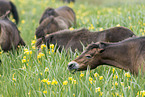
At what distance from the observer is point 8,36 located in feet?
19.4

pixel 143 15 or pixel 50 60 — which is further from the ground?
pixel 143 15

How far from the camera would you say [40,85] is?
378 cm

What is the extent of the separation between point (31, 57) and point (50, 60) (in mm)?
528

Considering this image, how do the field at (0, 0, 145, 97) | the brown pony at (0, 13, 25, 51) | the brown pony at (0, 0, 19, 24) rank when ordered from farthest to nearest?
the brown pony at (0, 0, 19, 24) → the brown pony at (0, 13, 25, 51) → the field at (0, 0, 145, 97)

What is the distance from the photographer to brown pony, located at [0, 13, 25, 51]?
18.8 ft

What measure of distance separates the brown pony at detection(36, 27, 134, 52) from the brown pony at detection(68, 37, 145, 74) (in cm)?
121

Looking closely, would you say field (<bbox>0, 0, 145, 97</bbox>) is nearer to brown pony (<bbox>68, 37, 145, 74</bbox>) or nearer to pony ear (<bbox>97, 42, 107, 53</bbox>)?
brown pony (<bbox>68, 37, 145, 74</bbox>)

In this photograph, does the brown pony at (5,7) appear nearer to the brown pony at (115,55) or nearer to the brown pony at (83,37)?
the brown pony at (83,37)

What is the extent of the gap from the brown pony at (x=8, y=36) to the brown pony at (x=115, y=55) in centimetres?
241

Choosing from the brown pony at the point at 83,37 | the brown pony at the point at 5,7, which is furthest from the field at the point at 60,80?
the brown pony at the point at 5,7

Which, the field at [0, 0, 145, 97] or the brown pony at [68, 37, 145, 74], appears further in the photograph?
the brown pony at [68, 37, 145, 74]

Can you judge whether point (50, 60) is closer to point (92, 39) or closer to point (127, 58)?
point (92, 39)

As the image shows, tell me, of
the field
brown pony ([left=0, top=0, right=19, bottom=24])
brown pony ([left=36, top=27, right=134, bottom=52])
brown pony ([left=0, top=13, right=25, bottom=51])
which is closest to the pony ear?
the field

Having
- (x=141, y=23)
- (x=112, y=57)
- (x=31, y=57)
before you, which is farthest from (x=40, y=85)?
(x=141, y=23)
